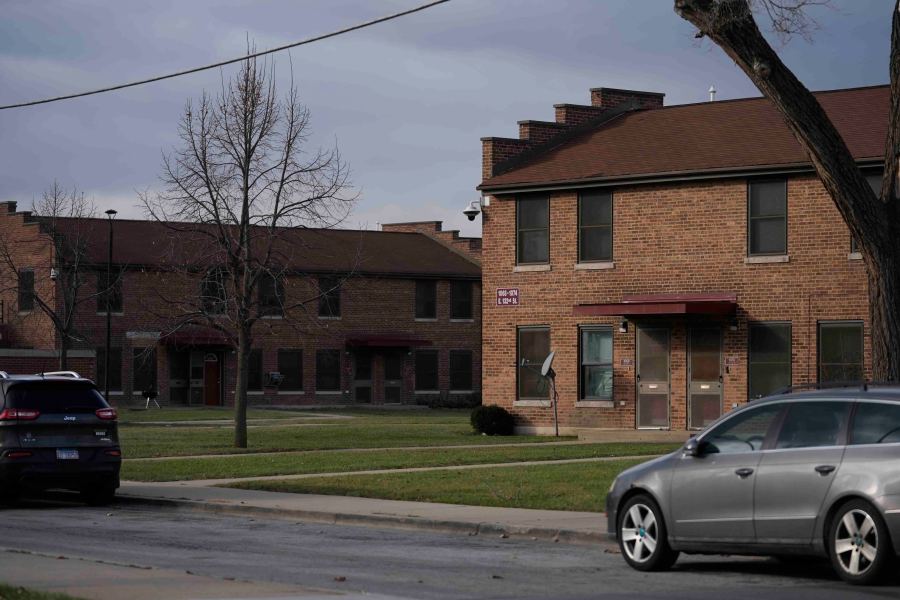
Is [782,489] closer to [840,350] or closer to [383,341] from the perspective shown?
[840,350]

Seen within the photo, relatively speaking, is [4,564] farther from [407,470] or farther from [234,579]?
[407,470]

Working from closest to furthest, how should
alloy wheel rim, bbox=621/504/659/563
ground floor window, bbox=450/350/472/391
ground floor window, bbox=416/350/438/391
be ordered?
alloy wheel rim, bbox=621/504/659/563 < ground floor window, bbox=416/350/438/391 < ground floor window, bbox=450/350/472/391

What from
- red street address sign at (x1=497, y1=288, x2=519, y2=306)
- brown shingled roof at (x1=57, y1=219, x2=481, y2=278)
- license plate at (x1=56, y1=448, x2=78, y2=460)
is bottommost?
license plate at (x1=56, y1=448, x2=78, y2=460)

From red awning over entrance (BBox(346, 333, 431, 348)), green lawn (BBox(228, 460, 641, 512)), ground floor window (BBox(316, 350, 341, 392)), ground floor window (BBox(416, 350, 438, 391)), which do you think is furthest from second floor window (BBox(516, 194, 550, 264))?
ground floor window (BBox(416, 350, 438, 391))

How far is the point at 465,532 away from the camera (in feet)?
54.6

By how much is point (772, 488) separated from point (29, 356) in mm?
50577

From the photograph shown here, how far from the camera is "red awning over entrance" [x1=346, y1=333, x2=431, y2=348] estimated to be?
213 feet

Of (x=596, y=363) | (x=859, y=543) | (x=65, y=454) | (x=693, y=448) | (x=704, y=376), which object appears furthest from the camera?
(x=596, y=363)

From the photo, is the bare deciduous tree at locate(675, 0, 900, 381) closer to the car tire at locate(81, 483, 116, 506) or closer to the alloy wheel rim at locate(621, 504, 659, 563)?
the alloy wheel rim at locate(621, 504, 659, 563)

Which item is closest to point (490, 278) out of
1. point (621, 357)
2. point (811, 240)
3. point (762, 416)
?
point (621, 357)

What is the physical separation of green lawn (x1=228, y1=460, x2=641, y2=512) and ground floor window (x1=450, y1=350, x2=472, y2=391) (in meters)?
43.5

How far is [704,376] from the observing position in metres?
34.2

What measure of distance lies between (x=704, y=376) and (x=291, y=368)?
108 feet

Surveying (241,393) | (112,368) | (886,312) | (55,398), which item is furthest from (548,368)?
(112,368)
